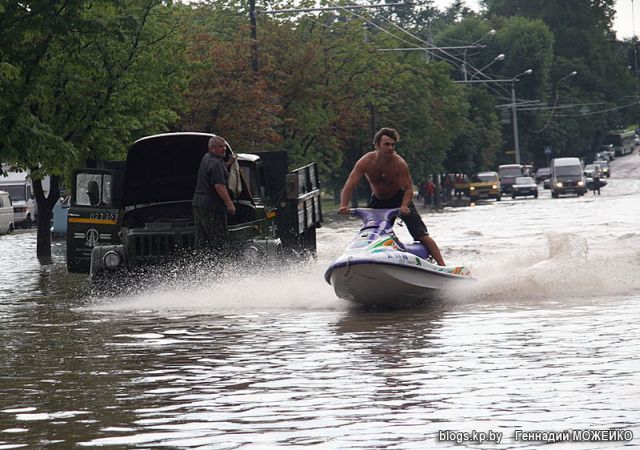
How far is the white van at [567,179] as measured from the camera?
85750 mm

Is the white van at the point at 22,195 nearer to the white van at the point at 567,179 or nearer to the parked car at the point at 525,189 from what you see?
the white van at the point at 567,179

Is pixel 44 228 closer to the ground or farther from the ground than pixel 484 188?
farther from the ground

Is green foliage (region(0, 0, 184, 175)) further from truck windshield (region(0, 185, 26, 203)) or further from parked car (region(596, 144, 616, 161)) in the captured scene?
A: parked car (region(596, 144, 616, 161))

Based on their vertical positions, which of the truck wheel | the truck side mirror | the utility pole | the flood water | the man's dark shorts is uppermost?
the utility pole

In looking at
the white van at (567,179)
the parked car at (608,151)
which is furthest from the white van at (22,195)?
the parked car at (608,151)

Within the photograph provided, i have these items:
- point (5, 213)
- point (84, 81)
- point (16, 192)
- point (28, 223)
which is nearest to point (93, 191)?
point (84, 81)

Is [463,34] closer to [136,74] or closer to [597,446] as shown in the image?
[136,74]

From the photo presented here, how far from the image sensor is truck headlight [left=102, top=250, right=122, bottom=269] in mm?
18594

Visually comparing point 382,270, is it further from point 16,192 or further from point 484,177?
point 484,177

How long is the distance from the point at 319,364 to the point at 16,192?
57.5 meters

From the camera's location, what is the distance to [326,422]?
26.4 feet

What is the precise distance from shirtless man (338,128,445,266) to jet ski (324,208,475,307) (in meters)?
0.19

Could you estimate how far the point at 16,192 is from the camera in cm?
6656

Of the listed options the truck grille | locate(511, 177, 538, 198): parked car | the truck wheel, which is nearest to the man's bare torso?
the truck grille
